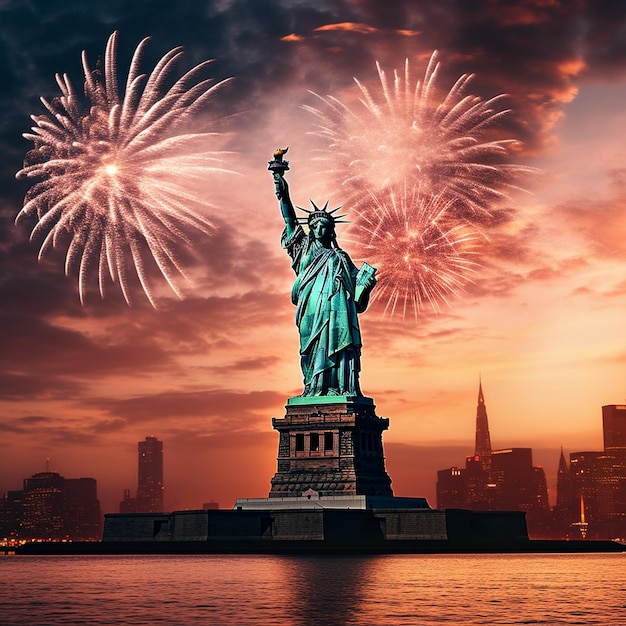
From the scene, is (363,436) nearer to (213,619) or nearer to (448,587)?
(448,587)

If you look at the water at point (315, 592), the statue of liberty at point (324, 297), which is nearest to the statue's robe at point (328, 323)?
the statue of liberty at point (324, 297)

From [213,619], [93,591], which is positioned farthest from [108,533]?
[213,619]

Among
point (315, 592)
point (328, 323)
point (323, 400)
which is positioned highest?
point (328, 323)

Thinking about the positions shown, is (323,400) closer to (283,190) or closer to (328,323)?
(328,323)

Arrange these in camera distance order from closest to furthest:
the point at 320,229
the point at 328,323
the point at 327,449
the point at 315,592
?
the point at 315,592 → the point at 327,449 → the point at 328,323 → the point at 320,229

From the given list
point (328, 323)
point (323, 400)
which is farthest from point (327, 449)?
point (328, 323)

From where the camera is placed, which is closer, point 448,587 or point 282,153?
point 448,587
